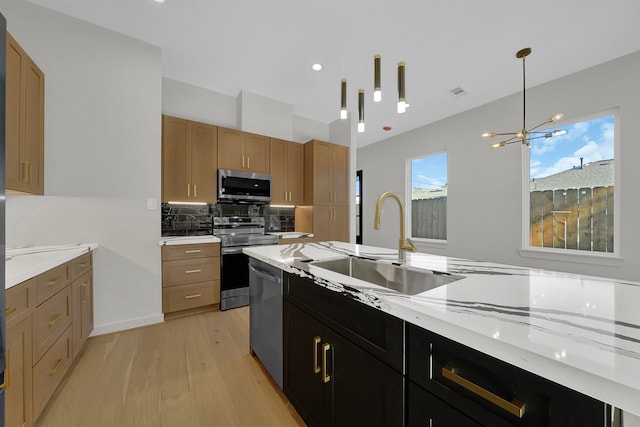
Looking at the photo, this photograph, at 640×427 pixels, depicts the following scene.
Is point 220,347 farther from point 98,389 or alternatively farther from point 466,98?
point 466,98

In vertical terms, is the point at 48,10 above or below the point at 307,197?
above

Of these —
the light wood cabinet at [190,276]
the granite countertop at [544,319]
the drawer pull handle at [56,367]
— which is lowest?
the drawer pull handle at [56,367]

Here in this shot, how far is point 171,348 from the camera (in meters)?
2.14

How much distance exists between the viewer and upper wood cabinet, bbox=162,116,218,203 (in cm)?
291

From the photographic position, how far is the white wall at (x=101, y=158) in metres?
2.17

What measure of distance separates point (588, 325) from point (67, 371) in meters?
2.82

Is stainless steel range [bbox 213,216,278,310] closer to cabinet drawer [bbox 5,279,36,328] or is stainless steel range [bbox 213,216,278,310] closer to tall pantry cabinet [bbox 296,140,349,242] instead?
tall pantry cabinet [bbox 296,140,349,242]

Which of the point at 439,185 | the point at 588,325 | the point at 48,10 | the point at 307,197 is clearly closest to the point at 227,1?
the point at 48,10

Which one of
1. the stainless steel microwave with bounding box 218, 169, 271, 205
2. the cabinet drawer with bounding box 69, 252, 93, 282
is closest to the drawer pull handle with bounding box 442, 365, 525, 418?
the cabinet drawer with bounding box 69, 252, 93, 282

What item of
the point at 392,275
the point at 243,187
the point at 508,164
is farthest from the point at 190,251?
the point at 508,164

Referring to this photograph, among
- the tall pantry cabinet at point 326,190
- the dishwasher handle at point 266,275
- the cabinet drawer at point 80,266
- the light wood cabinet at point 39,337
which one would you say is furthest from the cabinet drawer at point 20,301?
the tall pantry cabinet at point 326,190

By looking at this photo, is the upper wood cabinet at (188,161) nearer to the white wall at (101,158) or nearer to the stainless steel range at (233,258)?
the white wall at (101,158)

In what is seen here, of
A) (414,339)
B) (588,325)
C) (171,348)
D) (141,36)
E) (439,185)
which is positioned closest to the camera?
(588,325)

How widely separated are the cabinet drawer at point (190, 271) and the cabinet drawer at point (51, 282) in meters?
0.96
